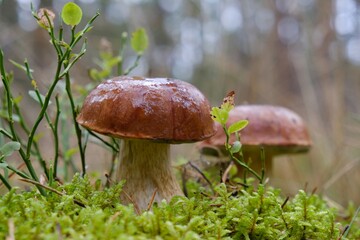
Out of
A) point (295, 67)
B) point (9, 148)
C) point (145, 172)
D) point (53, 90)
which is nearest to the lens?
point (9, 148)

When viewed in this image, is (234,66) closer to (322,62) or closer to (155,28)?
(322,62)

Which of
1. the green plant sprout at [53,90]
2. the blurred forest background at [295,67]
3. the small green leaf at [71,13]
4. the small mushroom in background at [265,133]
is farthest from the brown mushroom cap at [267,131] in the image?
the small green leaf at [71,13]

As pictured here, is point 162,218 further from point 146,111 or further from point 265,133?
point 265,133

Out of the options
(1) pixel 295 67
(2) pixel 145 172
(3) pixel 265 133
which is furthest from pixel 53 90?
(1) pixel 295 67

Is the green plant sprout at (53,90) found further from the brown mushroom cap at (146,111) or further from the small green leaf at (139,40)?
the brown mushroom cap at (146,111)

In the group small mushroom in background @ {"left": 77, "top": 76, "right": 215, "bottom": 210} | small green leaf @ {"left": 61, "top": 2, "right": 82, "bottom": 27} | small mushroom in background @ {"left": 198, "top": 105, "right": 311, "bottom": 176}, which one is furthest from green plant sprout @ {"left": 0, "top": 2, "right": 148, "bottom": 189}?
small mushroom in background @ {"left": 198, "top": 105, "right": 311, "bottom": 176}

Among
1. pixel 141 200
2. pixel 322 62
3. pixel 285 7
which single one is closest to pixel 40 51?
pixel 285 7

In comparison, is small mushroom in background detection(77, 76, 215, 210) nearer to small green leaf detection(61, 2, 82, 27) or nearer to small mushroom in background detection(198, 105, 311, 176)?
small green leaf detection(61, 2, 82, 27)
